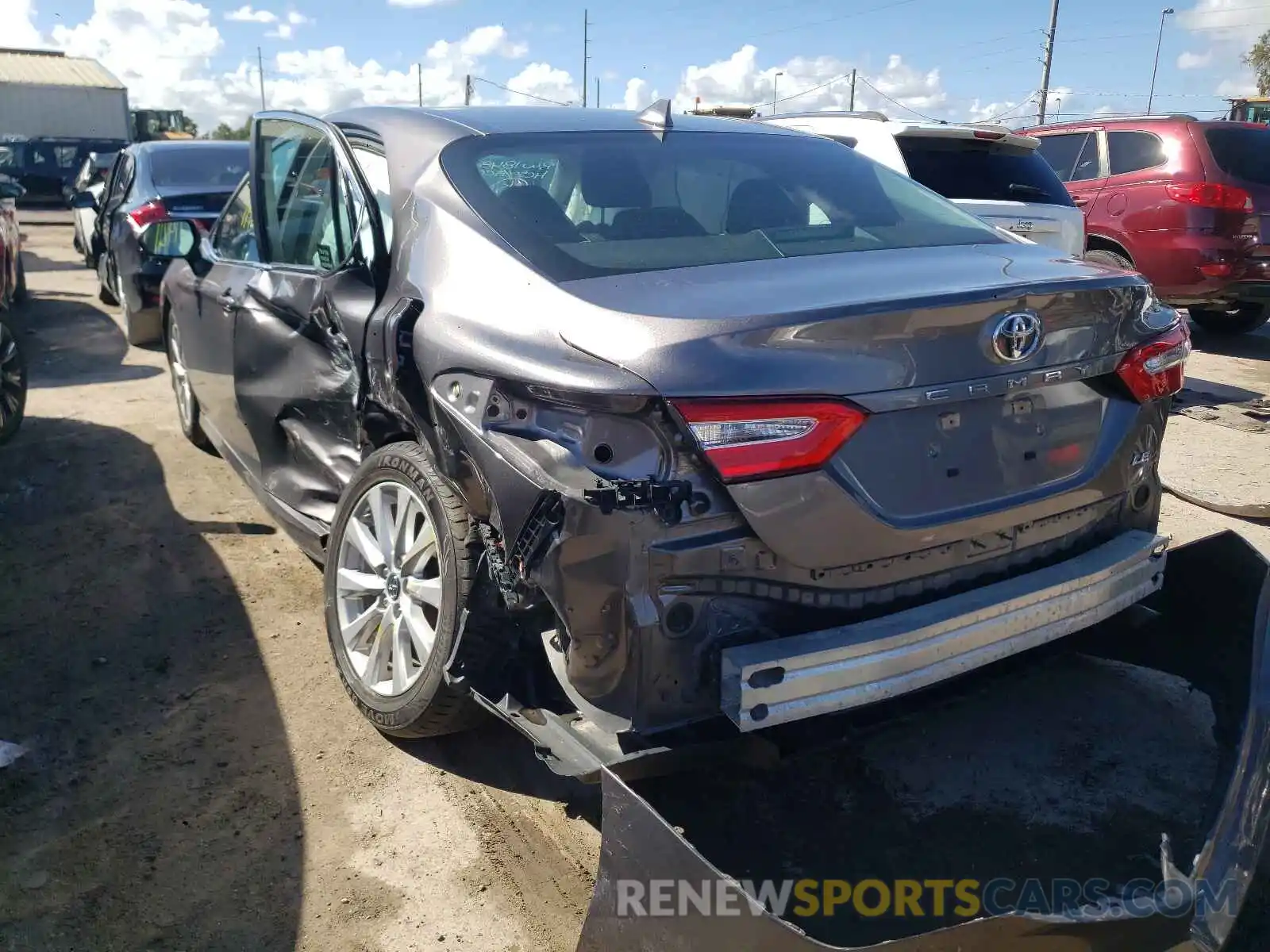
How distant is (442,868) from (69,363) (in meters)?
7.07

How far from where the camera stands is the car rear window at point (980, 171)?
6.57 meters

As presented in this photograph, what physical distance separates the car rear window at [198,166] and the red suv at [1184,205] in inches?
283

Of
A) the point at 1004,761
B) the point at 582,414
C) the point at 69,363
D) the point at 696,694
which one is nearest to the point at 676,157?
the point at 582,414

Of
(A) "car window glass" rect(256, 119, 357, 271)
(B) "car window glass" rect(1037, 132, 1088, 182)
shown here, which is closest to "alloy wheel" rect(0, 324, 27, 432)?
(A) "car window glass" rect(256, 119, 357, 271)

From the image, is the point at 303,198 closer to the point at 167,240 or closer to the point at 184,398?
the point at 167,240

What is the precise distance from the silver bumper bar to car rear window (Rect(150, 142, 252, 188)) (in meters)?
7.81

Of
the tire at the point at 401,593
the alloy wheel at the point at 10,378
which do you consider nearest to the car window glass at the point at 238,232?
the tire at the point at 401,593

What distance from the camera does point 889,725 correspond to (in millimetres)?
2406

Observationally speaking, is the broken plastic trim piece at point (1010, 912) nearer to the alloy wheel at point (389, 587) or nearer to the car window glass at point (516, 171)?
the alloy wheel at point (389, 587)

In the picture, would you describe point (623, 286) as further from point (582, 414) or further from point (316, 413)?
point (316, 413)

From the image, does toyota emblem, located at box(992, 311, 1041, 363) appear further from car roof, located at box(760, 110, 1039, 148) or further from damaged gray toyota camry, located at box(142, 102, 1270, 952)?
car roof, located at box(760, 110, 1039, 148)

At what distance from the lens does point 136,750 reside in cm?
309

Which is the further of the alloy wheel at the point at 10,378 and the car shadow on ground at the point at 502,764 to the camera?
the alloy wheel at the point at 10,378

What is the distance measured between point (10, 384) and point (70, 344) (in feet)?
11.8
